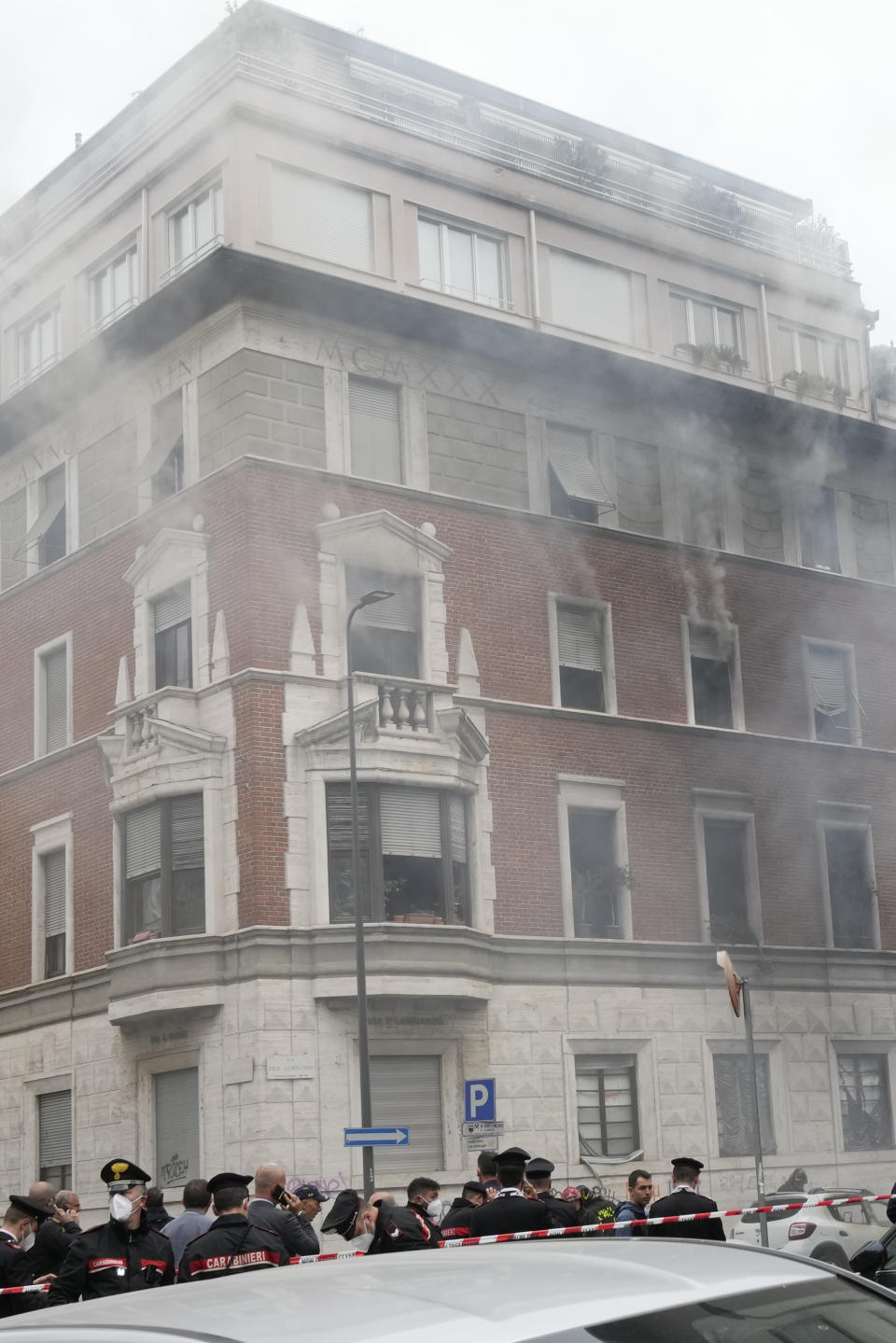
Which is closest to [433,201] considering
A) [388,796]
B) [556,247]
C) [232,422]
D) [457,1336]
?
[556,247]

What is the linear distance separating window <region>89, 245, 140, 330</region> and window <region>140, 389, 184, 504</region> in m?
2.15

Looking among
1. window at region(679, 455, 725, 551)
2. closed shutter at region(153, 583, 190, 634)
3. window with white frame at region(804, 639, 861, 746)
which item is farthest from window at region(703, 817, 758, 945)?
closed shutter at region(153, 583, 190, 634)

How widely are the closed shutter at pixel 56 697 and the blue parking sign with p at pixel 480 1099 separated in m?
8.47

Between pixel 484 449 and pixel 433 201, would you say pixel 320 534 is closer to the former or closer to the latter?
pixel 484 449

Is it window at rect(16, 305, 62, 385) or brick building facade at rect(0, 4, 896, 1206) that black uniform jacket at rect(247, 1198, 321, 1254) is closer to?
brick building facade at rect(0, 4, 896, 1206)

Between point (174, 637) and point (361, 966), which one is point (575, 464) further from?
point (361, 966)

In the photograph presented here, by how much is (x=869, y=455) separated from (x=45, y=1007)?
16170 mm

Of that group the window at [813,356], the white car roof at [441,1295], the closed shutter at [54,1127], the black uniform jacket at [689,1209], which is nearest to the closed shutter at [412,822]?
the closed shutter at [54,1127]

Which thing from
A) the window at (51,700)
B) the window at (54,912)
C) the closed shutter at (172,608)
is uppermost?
the closed shutter at (172,608)

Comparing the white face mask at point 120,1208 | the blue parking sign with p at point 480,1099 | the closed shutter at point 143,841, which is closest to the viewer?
the white face mask at point 120,1208

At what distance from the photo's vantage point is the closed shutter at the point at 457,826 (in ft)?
80.1

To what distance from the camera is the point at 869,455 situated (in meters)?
31.2

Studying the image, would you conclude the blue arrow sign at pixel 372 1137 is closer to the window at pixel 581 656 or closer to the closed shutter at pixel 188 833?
the closed shutter at pixel 188 833

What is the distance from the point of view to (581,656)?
2719 centimetres
